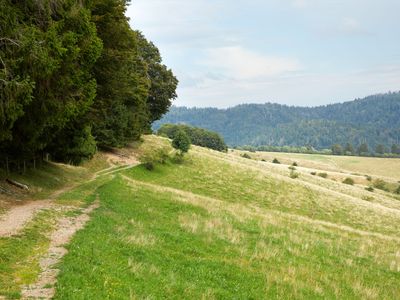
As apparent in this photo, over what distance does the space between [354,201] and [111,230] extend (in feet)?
147

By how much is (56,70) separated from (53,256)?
953 cm

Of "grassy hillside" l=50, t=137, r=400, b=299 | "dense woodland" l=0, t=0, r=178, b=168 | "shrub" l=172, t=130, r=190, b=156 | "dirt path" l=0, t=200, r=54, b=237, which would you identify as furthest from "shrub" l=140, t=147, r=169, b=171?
"dirt path" l=0, t=200, r=54, b=237

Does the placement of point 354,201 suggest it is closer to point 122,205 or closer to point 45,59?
point 122,205

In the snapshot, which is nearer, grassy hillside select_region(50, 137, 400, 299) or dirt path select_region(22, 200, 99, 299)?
dirt path select_region(22, 200, 99, 299)

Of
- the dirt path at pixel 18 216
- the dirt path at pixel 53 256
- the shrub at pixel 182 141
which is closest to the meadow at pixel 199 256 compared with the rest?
the dirt path at pixel 53 256

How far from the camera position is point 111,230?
16.8m

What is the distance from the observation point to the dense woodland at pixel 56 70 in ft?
53.1

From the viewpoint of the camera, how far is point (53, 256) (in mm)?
12195

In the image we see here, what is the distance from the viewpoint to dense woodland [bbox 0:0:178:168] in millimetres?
16172

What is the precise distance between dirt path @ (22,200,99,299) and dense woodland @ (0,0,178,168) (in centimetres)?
441

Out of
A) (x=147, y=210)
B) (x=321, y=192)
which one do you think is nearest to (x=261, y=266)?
(x=147, y=210)

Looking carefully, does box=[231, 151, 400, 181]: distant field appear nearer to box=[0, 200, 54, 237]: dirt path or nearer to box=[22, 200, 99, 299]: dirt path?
box=[0, 200, 54, 237]: dirt path

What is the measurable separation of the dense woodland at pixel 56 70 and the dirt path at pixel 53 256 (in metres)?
4.41

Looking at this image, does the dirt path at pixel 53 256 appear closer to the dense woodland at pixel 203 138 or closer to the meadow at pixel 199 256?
the meadow at pixel 199 256
